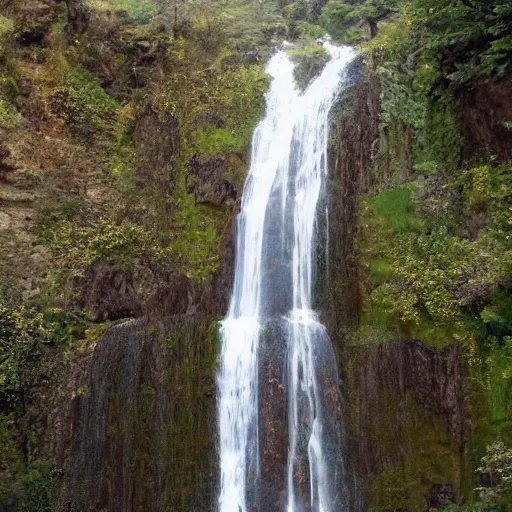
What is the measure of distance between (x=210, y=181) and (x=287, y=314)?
4.30 meters

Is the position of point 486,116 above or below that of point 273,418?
above

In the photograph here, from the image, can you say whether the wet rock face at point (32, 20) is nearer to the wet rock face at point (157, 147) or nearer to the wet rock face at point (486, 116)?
the wet rock face at point (157, 147)

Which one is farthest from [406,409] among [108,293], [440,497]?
[108,293]

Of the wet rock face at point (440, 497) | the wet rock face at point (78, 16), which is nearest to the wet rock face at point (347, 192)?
the wet rock face at point (440, 497)

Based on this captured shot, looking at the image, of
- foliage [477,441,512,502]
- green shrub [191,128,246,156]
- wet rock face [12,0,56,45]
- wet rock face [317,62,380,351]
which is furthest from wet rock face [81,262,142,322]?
foliage [477,441,512,502]

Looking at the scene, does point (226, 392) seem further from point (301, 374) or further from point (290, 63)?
point (290, 63)

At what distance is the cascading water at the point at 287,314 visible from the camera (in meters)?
9.52

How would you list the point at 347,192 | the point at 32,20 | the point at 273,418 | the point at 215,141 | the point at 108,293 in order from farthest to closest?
the point at 32,20 < the point at 215,141 < the point at 347,192 < the point at 108,293 < the point at 273,418

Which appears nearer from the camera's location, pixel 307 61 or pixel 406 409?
pixel 406 409

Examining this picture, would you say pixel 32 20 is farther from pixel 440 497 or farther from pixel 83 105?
pixel 440 497

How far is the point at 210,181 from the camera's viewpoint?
44.0 feet

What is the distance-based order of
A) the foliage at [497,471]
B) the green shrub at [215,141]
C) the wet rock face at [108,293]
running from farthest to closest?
the green shrub at [215,141]
the wet rock face at [108,293]
the foliage at [497,471]

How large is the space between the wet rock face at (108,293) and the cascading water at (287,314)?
229cm

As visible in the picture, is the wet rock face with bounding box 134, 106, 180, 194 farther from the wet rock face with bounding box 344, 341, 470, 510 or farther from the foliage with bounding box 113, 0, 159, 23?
the wet rock face with bounding box 344, 341, 470, 510
